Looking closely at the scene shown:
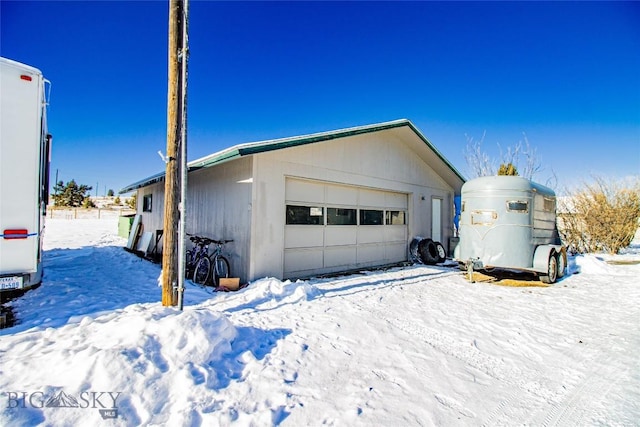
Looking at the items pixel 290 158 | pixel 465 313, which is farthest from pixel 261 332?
pixel 290 158

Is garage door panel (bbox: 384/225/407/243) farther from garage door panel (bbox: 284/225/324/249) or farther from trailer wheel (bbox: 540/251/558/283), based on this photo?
trailer wheel (bbox: 540/251/558/283)

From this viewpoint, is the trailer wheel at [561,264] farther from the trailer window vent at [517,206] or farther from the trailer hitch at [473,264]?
the trailer hitch at [473,264]

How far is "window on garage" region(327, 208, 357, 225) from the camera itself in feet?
26.9

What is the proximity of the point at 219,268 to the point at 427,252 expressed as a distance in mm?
7229

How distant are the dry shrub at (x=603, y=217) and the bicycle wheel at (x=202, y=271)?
14190 mm

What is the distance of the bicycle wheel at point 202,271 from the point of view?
274 inches

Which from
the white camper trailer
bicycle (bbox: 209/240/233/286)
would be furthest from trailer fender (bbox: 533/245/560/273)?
the white camper trailer

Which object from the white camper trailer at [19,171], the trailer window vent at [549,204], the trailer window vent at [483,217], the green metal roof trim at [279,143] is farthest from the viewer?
the trailer window vent at [549,204]

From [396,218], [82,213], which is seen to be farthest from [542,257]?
[82,213]

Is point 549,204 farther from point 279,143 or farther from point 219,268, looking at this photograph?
point 219,268

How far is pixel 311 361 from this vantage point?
339 centimetres

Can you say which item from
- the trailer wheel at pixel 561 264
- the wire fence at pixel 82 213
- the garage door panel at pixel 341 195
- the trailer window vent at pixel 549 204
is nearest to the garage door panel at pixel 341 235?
the garage door panel at pixel 341 195

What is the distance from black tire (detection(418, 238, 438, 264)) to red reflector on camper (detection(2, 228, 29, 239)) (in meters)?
10.2

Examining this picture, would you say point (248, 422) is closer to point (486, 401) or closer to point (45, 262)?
point (486, 401)
